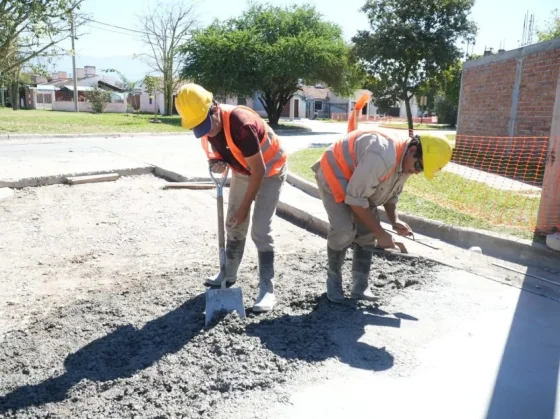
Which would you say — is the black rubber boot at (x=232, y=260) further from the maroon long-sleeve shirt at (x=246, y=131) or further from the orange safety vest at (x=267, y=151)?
the maroon long-sleeve shirt at (x=246, y=131)

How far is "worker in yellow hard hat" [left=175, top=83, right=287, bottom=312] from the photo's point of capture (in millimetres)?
3141

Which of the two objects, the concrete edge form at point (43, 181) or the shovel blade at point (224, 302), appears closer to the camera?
the shovel blade at point (224, 302)

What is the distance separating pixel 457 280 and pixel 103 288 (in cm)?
296

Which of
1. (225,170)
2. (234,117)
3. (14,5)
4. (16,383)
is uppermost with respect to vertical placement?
(14,5)

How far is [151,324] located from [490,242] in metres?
3.64

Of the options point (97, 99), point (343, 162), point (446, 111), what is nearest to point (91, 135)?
point (343, 162)

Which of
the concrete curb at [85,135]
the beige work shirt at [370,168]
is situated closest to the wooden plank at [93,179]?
the beige work shirt at [370,168]

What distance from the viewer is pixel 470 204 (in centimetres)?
A: 690

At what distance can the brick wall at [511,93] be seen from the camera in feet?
33.0

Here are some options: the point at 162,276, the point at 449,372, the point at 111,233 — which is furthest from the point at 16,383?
the point at 111,233

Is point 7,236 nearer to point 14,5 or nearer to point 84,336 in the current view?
point 84,336

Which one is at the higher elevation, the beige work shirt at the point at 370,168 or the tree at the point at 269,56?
the tree at the point at 269,56

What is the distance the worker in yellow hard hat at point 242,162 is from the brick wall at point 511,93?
27.4 feet

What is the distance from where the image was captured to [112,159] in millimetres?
10242
